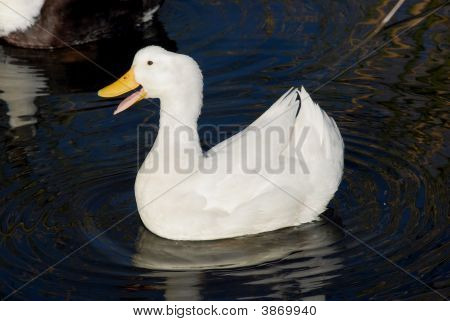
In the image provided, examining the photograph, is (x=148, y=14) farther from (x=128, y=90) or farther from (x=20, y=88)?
(x=128, y=90)

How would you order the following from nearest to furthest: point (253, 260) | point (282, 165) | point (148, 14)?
point (253, 260) < point (282, 165) < point (148, 14)

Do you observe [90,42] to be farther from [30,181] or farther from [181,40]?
[30,181]

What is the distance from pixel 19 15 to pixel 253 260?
4520 millimetres

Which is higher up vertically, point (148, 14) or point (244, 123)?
point (148, 14)

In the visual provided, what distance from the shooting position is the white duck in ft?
21.7

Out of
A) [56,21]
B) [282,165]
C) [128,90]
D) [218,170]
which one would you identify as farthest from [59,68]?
[282,165]

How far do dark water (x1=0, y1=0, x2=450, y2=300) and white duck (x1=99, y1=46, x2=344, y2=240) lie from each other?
15cm

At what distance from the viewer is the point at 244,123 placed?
8.23 metres

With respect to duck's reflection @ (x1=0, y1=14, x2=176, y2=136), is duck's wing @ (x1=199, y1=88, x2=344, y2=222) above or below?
above

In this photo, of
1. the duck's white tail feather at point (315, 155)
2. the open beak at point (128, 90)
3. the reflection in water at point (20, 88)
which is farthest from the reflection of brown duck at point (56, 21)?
the duck's white tail feather at point (315, 155)

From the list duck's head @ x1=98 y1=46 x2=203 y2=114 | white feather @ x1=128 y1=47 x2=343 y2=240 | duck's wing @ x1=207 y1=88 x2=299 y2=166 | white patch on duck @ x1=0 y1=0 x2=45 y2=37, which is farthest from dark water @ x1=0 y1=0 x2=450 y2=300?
duck's head @ x1=98 y1=46 x2=203 y2=114

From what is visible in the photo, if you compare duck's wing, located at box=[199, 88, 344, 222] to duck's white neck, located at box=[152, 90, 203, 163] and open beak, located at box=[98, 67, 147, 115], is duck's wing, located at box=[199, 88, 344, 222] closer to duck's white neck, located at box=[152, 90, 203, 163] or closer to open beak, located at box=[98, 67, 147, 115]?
duck's white neck, located at box=[152, 90, 203, 163]

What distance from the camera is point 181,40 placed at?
32.0 feet

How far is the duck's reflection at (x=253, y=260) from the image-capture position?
6117 millimetres
